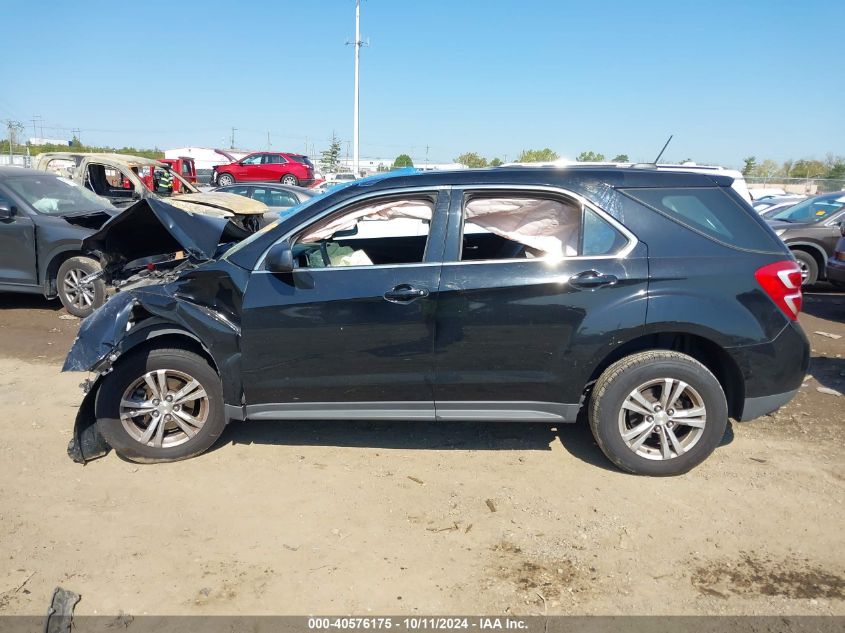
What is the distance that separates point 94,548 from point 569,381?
2790mm

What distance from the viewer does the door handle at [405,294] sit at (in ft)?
12.4

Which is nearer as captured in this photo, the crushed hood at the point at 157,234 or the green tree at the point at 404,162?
the crushed hood at the point at 157,234

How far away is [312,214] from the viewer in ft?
13.1

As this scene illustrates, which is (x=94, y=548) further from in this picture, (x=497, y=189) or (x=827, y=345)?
(x=827, y=345)

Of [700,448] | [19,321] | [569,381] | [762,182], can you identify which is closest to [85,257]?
[19,321]

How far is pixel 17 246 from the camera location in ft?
25.2

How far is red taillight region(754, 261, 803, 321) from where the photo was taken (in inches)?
148

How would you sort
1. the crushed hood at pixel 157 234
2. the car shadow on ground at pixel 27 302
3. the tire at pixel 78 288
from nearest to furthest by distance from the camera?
the crushed hood at pixel 157 234 < the tire at pixel 78 288 < the car shadow on ground at pixel 27 302

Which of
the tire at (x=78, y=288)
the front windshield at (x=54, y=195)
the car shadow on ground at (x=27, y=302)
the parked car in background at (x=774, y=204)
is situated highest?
the parked car in background at (x=774, y=204)

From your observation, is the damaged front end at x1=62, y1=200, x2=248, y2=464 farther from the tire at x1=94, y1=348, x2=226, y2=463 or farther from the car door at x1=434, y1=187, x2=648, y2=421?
the car door at x1=434, y1=187, x2=648, y2=421

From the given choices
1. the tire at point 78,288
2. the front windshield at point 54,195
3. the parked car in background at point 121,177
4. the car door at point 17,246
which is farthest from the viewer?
the parked car in background at point 121,177

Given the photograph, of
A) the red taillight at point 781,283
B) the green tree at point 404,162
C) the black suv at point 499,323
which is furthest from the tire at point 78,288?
the green tree at point 404,162

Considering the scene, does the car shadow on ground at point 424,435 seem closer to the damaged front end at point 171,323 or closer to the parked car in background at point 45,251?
the damaged front end at point 171,323

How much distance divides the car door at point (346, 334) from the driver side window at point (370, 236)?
0.03 m
